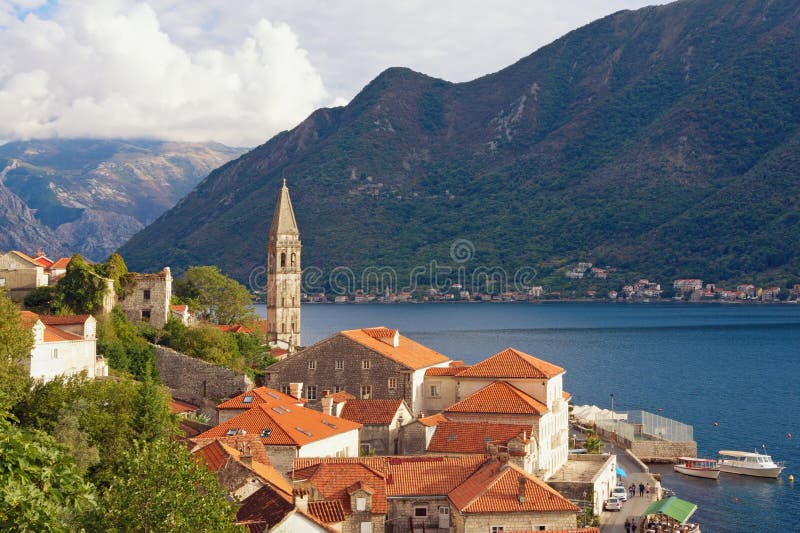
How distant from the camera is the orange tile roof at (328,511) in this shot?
3316 cm

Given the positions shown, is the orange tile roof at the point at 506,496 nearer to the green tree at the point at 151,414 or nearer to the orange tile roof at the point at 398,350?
the green tree at the point at 151,414

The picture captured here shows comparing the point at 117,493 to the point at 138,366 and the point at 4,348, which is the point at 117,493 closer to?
the point at 4,348

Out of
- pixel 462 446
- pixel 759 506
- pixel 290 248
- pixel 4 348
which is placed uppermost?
pixel 290 248

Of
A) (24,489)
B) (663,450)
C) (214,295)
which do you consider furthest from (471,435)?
(214,295)

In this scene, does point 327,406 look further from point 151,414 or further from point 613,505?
point 613,505

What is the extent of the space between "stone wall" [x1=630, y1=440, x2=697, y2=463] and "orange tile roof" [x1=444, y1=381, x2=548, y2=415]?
69.9ft

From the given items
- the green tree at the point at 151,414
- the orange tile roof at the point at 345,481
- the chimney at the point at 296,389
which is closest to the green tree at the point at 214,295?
the chimney at the point at 296,389

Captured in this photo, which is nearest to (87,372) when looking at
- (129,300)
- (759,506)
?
(129,300)

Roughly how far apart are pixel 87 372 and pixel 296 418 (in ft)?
34.3

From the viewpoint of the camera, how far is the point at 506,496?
3525 centimetres

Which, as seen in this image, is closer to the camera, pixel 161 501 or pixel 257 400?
pixel 161 501

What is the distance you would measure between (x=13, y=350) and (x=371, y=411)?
16907mm

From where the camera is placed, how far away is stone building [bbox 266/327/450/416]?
55.0 meters

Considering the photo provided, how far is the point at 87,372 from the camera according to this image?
158 ft
